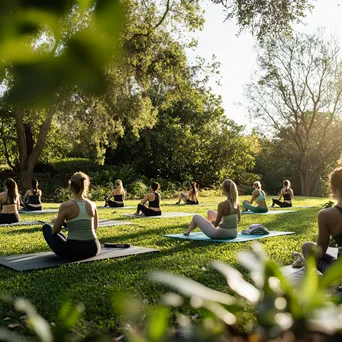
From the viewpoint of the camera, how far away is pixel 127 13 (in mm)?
674

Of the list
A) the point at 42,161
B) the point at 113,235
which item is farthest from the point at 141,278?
the point at 42,161

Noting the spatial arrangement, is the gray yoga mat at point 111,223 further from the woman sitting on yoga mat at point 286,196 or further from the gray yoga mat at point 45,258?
the woman sitting on yoga mat at point 286,196

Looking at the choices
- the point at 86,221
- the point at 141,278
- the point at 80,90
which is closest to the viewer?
the point at 80,90

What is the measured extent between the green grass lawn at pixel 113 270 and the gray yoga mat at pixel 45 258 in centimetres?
17

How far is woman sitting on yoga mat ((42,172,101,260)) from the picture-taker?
21.7 feet

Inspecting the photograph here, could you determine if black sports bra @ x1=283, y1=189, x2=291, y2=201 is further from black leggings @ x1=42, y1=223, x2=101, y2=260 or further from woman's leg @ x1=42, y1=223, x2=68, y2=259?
woman's leg @ x1=42, y1=223, x2=68, y2=259

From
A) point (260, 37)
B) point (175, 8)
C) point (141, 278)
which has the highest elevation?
point (175, 8)

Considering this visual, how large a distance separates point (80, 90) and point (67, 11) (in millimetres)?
111

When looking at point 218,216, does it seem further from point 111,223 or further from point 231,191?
point 111,223

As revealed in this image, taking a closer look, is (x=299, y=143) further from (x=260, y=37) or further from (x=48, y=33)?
(x=48, y=33)

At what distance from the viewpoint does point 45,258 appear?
22.2 ft

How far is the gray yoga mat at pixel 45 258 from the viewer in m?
6.26

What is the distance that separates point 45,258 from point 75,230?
580mm

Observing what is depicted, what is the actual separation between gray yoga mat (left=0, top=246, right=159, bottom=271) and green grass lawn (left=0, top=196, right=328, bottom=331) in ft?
0.55
